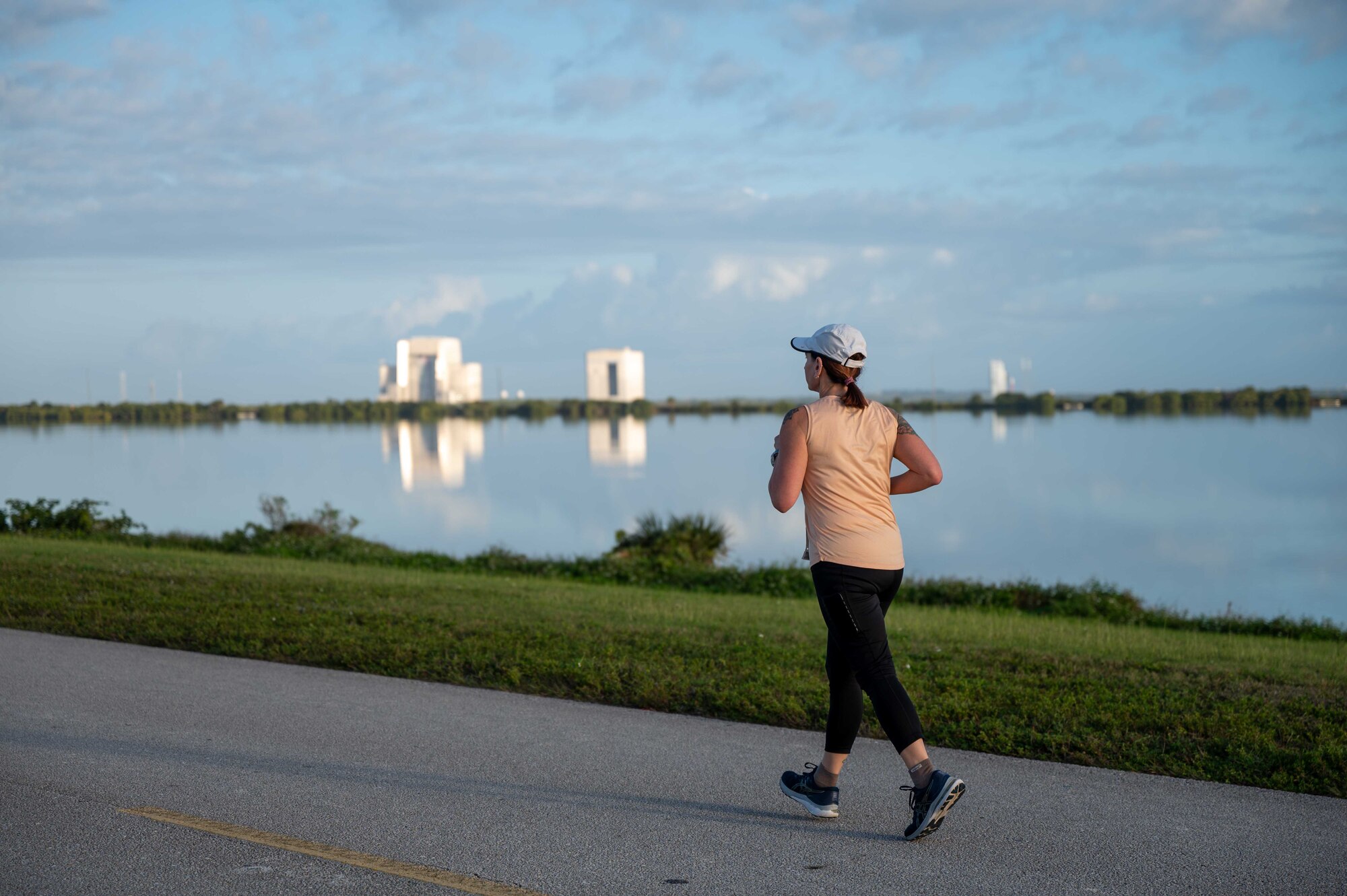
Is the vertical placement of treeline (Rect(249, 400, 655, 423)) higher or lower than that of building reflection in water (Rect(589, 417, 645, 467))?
higher

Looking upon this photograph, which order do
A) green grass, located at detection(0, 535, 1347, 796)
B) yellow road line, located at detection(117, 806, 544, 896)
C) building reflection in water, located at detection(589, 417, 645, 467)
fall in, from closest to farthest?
yellow road line, located at detection(117, 806, 544, 896) < green grass, located at detection(0, 535, 1347, 796) < building reflection in water, located at detection(589, 417, 645, 467)

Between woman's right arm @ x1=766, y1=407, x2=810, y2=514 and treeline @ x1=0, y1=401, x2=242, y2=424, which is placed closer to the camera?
woman's right arm @ x1=766, y1=407, x2=810, y2=514

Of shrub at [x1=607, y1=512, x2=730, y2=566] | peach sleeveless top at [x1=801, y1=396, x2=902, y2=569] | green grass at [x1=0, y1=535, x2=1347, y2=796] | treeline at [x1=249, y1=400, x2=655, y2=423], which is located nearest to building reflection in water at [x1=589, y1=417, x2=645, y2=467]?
treeline at [x1=249, y1=400, x2=655, y2=423]

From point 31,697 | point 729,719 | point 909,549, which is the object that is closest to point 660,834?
point 729,719

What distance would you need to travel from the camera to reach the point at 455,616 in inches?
417

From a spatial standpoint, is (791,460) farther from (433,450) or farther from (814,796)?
(433,450)

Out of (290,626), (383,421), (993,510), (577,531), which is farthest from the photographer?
(383,421)

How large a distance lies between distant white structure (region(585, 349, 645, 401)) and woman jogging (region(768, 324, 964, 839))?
548 feet

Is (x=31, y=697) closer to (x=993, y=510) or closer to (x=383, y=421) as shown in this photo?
(x=993, y=510)

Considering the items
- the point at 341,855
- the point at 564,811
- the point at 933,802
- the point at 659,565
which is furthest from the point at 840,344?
the point at 659,565

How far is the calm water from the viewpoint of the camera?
87.9ft

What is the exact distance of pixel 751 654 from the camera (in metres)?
8.92

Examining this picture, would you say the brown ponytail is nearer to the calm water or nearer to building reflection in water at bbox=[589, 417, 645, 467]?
the calm water

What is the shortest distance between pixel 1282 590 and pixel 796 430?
845 inches
